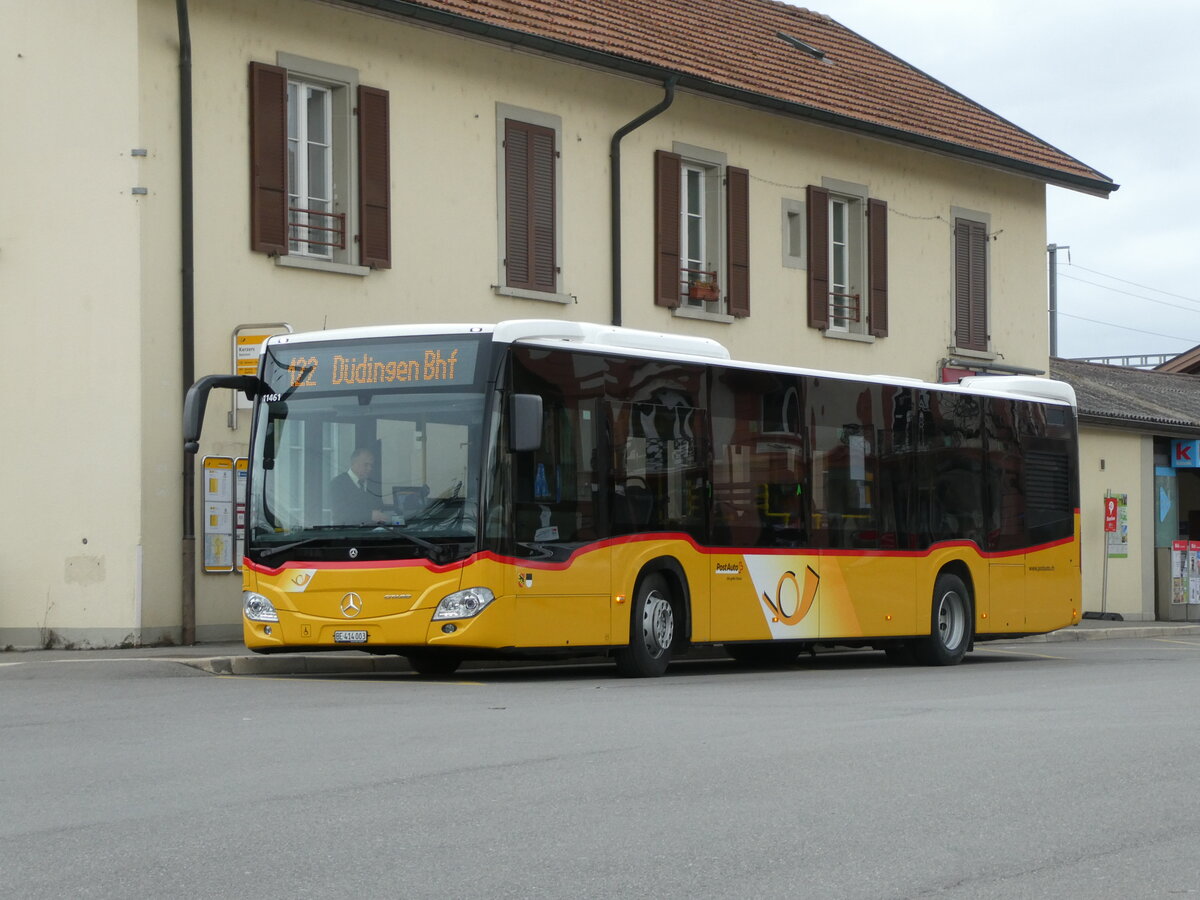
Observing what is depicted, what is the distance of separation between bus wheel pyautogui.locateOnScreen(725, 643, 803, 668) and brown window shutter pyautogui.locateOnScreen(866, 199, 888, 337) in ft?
27.4

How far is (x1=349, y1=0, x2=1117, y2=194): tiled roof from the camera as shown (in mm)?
22484

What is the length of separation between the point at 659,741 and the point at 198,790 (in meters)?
2.76

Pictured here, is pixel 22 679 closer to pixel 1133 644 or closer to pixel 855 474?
pixel 855 474

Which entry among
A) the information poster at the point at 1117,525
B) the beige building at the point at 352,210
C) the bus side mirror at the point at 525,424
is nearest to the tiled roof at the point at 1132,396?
the information poster at the point at 1117,525

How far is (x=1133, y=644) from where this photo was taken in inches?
1028

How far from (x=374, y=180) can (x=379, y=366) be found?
6508 mm

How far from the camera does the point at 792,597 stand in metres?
17.1

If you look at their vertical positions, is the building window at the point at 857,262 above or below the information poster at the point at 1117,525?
above

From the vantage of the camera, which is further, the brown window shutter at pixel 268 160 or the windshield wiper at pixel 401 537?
the brown window shutter at pixel 268 160

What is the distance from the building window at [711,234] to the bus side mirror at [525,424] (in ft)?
34.9

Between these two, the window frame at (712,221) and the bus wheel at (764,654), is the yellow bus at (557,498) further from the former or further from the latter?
the window frame at (712,221)

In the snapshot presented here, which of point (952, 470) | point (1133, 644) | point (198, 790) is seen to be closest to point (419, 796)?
point (198, 790)

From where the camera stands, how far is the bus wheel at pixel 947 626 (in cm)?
1920

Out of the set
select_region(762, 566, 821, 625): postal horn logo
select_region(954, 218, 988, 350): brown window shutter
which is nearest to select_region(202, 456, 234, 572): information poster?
select_region(762, 566, 821, 625): postal horn logo
